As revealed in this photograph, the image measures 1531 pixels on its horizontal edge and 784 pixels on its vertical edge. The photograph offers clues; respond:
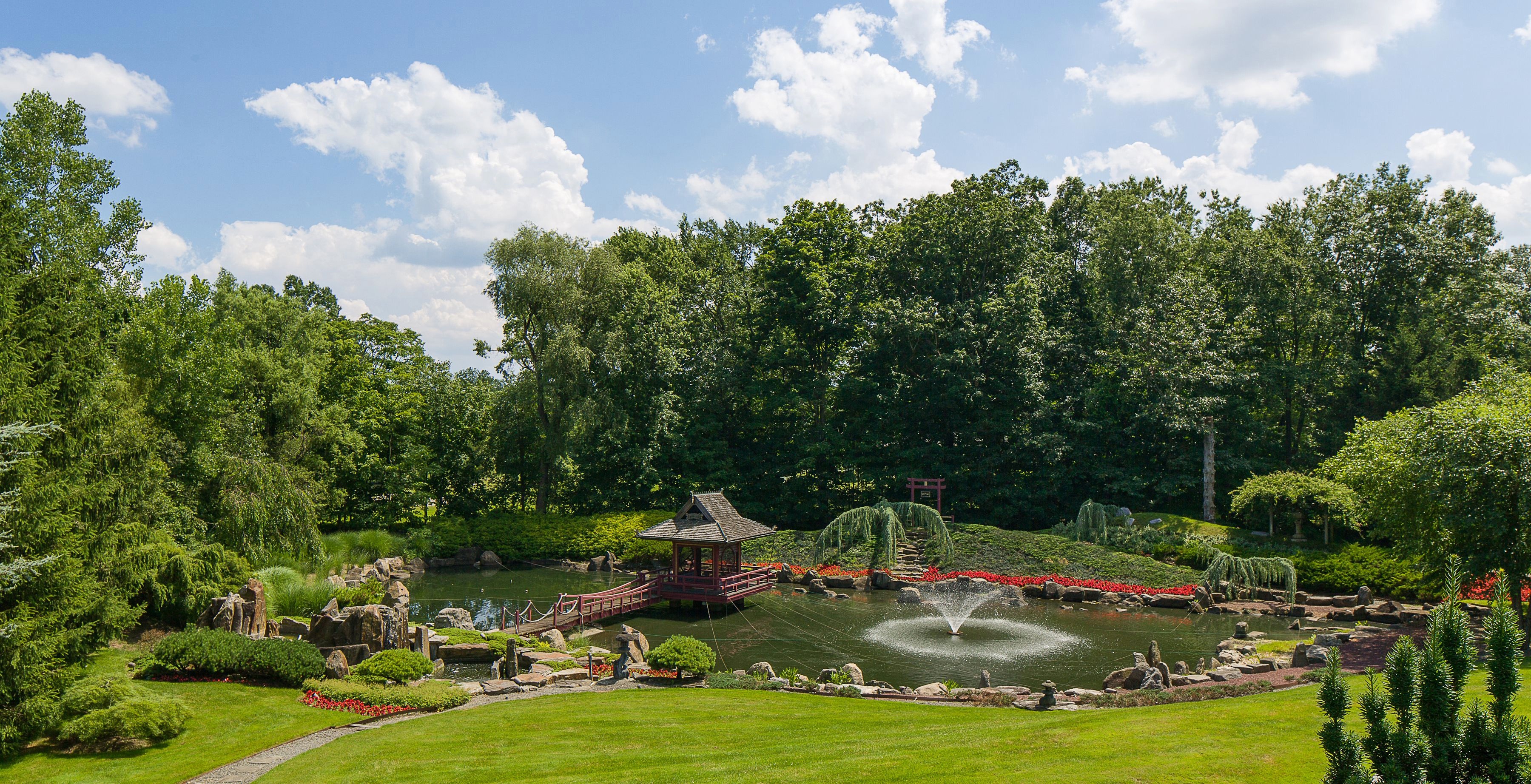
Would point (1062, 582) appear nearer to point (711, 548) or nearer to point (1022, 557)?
point (1022, 557)

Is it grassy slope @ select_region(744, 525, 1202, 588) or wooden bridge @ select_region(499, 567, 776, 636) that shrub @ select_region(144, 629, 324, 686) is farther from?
grassy slope @ select_region(744, 525, 1202, 588)

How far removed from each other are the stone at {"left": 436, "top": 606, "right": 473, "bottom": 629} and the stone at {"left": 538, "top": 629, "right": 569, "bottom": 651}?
274 cm

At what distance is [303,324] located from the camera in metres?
37.2

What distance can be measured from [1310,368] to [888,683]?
32.0 m

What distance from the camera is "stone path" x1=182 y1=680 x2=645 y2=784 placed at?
11.7 m

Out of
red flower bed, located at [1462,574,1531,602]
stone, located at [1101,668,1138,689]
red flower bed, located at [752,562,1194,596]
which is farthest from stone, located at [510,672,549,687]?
red flower bed, located at [1462,574,1531,602]

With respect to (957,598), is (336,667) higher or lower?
lower

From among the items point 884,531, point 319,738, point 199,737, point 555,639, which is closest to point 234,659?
point 199,737

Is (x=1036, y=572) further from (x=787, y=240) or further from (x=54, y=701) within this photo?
(x=54, y=701)

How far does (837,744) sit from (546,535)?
30278 mm

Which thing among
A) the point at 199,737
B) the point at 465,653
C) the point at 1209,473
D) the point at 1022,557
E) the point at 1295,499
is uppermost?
the point at 1209,473

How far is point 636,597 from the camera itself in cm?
2803

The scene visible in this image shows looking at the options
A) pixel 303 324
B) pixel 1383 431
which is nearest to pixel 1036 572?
pixel 1383 431

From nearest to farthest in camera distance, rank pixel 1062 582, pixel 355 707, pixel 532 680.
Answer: pixel 355 707 → pixel 532 680 → pixel 1062 582
